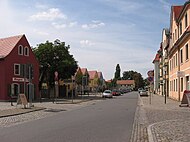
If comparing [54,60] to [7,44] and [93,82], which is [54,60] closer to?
[7,44]

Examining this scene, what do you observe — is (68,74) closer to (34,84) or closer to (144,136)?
(34,84)

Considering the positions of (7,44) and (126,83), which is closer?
(7,44)

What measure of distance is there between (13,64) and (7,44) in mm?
3634

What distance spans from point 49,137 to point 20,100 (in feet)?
52.4

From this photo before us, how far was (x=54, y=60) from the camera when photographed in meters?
55.8

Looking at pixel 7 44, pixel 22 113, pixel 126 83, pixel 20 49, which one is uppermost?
pixel 7 44

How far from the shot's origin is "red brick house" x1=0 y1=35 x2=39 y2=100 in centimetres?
4306

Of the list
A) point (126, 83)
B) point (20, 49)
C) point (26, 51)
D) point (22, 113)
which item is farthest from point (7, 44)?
point (126, 83)

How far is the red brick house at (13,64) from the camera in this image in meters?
43.1

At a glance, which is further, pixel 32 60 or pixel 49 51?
pixel 49 51

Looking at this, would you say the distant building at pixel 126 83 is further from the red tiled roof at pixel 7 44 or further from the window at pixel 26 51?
the red tiled roof at pixel 7 44

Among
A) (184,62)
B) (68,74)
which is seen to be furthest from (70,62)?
(184,62)

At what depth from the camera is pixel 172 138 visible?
10.4 metres

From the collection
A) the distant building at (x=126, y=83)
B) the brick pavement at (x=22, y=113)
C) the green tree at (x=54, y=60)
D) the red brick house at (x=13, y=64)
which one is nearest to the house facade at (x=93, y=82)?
the distant building at (x=126, y=83)
